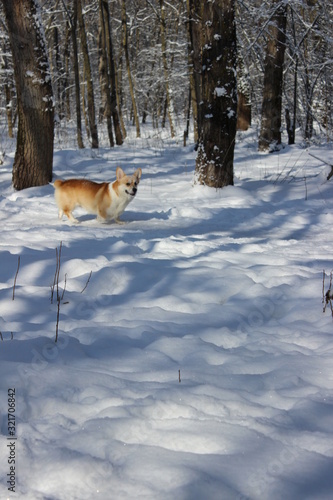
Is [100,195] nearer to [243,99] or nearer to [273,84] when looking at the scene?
[273,84]

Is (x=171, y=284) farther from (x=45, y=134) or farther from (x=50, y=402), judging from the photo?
(x=45, y=134)

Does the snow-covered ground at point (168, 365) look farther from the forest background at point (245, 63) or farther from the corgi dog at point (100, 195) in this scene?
the forest background at point (245, 63)

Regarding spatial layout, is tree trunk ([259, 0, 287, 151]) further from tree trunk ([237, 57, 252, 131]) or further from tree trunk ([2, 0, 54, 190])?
tree trunk ([2, 0, 54, 190])

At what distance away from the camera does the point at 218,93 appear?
7465mm

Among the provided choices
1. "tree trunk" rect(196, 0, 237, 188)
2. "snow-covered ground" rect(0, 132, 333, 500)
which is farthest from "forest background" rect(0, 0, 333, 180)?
"snow-covered ground" rect(0, 132, 333, 500)

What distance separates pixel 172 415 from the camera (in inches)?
74.4

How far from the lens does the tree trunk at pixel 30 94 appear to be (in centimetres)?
756

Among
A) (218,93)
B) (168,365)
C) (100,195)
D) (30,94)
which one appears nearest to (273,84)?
(218,93)

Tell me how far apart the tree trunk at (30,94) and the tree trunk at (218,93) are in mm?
2840

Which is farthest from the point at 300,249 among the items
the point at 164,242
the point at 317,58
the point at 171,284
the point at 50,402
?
the point at 317,58

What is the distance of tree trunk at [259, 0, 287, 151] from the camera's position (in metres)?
11.4

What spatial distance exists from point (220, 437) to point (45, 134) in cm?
729

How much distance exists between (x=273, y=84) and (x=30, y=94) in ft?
22.2

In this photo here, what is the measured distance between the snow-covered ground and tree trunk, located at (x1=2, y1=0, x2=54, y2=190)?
283 centimetres
